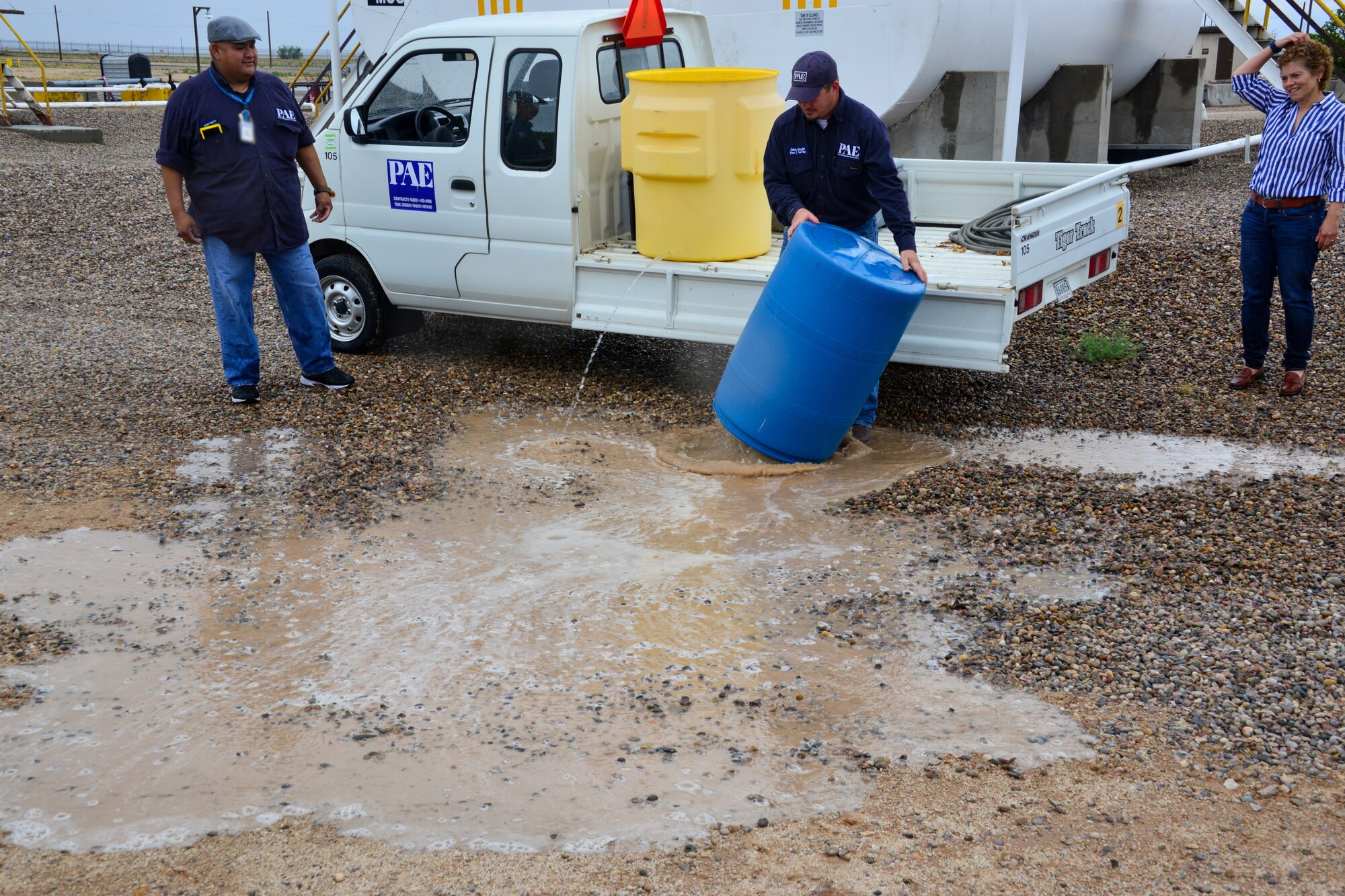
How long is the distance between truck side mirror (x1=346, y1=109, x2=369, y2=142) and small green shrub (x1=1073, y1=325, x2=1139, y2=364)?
179 inches

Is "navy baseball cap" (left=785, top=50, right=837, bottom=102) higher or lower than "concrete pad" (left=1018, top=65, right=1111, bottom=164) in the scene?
higher

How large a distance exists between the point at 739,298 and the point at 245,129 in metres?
2.79

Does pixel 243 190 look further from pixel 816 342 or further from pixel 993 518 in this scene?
pixel 993 518

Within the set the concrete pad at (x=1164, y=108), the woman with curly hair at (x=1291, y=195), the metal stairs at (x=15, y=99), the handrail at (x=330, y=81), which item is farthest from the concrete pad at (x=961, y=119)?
the metal stairs at (x=15, y=99)

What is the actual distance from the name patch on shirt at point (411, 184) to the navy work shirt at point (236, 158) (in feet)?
1.89

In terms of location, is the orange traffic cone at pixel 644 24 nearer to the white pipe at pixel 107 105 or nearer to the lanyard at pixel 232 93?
the lanyard at pixel 232 93

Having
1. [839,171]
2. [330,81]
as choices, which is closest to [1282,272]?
[839,171]

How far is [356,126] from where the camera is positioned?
6871 millimetres

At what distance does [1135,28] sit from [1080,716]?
40.5 ft

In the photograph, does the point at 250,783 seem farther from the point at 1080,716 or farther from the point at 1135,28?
the point at 1135,28

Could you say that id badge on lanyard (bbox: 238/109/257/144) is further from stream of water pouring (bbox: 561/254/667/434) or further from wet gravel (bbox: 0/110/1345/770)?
stream of water pouring (bbox: 561/254/667/434)

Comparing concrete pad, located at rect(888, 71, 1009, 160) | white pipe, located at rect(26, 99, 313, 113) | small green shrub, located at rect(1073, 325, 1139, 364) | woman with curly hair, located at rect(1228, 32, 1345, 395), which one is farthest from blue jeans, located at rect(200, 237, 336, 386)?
white pipe, located at rect(26, 99, 313, 113)

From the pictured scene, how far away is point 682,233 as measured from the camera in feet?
20.6

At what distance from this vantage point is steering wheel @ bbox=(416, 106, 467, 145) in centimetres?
670
